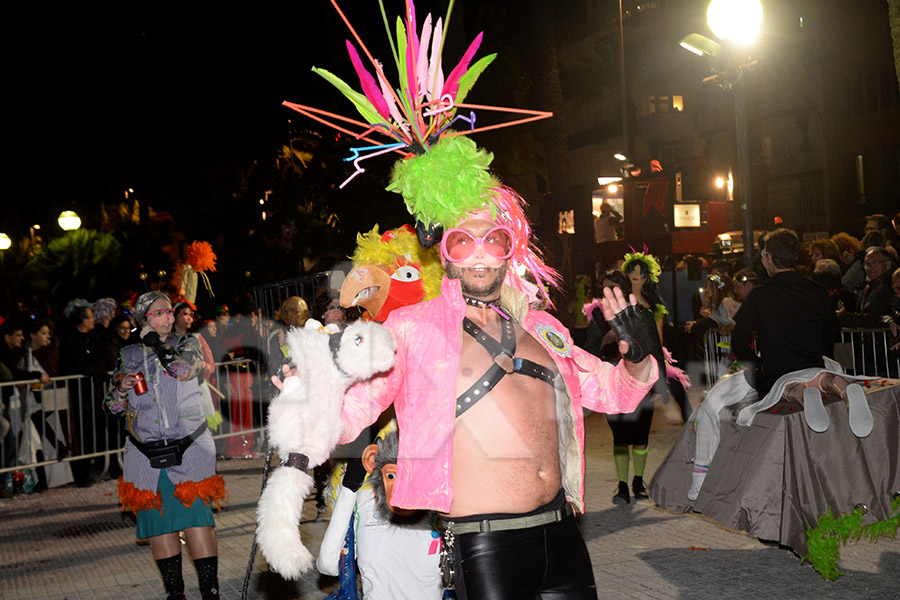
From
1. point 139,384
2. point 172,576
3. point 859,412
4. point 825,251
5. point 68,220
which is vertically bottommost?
point 172,576

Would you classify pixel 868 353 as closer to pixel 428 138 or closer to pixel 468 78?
pixel 468 78

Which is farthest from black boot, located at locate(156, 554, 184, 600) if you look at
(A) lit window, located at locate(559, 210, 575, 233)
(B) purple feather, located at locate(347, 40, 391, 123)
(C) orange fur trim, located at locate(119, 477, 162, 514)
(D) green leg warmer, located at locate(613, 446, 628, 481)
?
(A) lit window, located at locate(559, 210, 575, 233)

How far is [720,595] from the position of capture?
212 inches

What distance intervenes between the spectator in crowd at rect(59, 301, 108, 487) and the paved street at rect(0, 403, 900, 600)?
4.93ft

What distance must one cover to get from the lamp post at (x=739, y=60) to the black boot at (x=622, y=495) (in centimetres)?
294

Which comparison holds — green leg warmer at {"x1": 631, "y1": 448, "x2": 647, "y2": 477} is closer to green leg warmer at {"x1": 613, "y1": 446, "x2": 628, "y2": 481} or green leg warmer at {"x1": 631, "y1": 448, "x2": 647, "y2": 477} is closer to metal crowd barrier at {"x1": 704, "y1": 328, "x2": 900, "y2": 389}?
green leg warmer at {"x1": 613, "y1": 446, "x2": 628, "y2": 481}

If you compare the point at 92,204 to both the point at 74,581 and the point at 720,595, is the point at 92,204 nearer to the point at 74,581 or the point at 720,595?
the point at 74,581

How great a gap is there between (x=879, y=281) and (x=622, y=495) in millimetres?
3523

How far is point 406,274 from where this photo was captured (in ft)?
15.2

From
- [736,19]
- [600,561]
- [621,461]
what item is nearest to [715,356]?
[621,461]

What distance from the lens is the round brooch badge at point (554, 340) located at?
10.5 feet

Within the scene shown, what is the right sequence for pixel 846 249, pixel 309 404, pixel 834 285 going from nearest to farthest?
pixel 309 404 → pixel 834 285 → pixel 846 249

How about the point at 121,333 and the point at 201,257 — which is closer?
the point at 201,257

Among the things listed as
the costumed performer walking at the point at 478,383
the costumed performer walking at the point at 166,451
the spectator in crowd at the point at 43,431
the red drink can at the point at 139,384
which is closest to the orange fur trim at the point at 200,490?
the costumed performer walking at the point at 166,451
